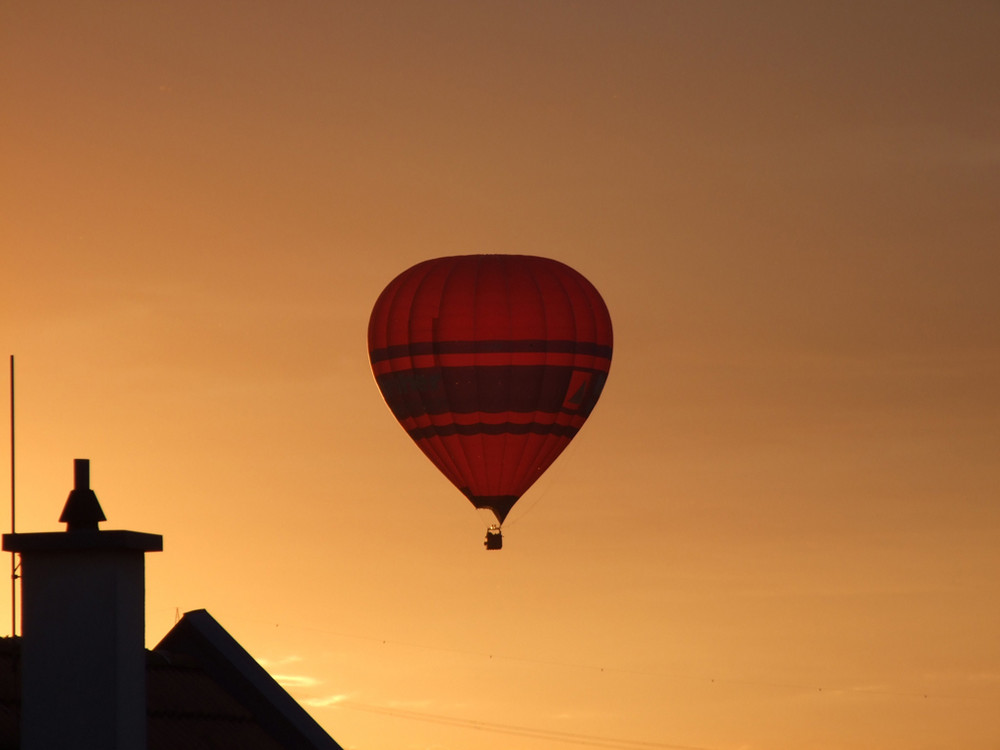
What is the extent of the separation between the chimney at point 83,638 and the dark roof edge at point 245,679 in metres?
4.41

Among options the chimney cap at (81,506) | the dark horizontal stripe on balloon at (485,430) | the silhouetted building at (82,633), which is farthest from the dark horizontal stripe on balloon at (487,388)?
A: the chimney cap at (81,506)

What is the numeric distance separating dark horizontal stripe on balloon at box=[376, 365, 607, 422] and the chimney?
31.3 metres

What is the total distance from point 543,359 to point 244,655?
27156 mm

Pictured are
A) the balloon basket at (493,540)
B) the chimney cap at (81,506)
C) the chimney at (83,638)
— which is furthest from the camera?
the balloon basket at (493,540)

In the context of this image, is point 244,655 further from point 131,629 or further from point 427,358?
point 427,358

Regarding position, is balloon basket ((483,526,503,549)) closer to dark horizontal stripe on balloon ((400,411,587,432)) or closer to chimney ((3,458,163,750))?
dark horizontal stripe on balloon ((400,411,587,432))

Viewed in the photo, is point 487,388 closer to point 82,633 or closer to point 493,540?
point 493,540

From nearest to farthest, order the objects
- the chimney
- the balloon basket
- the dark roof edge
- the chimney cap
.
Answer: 1. the chimney
2. the chimney cap
3. the dark roof edge
4. the balloon basket

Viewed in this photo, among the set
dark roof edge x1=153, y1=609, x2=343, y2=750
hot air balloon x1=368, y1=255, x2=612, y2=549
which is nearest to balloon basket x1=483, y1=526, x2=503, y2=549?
hot air balloon x1=368, y1=255, x2=612, y2=549

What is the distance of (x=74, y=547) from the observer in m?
16.4

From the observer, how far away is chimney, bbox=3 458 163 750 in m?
16.0

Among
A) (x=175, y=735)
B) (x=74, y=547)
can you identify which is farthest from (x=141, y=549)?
(x=175, y=735)

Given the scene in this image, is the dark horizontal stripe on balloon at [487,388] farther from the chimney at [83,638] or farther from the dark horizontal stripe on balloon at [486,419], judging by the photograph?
the chimney at [83,638]

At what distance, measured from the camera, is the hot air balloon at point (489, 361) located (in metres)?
47.8
